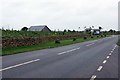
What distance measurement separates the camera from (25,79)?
10.2 m

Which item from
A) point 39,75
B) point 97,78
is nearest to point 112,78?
point 97,78

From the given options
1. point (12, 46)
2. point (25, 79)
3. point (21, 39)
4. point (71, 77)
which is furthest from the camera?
point (21, 39)

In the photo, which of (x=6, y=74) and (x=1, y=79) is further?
(x=6, y=74)

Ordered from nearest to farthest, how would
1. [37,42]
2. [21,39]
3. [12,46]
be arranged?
[12,46] < [21,39] < [37,42]

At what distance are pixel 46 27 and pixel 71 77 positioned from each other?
103630 millimetres

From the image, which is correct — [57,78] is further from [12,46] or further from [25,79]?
[12,46]

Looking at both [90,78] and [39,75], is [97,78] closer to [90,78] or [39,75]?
[90,78]

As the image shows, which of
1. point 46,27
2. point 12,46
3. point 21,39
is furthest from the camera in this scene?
point 46,27

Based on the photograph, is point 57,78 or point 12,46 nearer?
point 57,78

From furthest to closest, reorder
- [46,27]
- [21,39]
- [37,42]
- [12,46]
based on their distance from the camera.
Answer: [46,27], [37,42], [21,39], [12,46]

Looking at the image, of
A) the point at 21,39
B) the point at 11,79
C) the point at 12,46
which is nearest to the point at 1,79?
the point at 11,79

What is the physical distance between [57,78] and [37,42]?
103 feet

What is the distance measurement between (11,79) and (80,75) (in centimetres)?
288

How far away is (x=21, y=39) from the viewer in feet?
114
